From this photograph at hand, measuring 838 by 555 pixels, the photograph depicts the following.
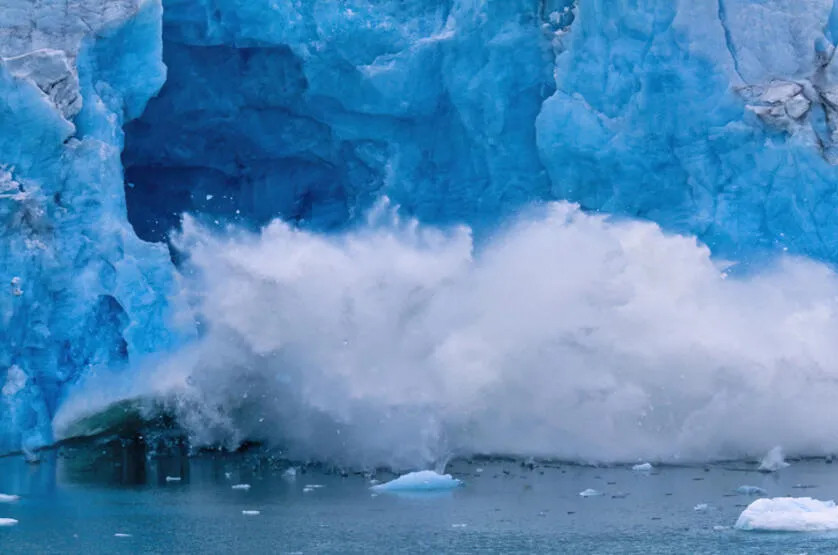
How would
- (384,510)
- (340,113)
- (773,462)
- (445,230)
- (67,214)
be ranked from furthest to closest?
(340,113) < (445,230) < (67,214) < (773,462) < (384,510)

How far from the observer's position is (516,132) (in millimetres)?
17469

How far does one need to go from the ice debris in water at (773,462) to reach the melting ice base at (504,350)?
0.46 metres

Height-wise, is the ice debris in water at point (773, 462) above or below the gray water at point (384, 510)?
above

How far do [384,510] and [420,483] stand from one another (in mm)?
1300

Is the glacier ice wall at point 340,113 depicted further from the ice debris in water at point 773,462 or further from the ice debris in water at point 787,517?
the ice debris in water at point 787,517

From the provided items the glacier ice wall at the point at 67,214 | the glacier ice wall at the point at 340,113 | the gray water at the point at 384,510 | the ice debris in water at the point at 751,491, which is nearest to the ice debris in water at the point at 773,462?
the gray water at the point at 384,510

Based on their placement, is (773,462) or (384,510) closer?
(384,510)

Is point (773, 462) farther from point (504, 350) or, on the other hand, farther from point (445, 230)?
point (445, 230)

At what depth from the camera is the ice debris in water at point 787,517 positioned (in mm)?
9906

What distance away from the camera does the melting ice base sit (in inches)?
558

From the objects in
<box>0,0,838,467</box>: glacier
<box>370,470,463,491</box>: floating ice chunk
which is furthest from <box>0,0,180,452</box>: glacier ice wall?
<box>370,470,463,491</box>: floating ice chunk

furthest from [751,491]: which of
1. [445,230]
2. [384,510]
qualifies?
[445,230]

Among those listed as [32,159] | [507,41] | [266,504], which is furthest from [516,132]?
[266,504]

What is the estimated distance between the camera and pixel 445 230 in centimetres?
1747
